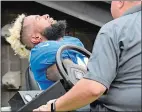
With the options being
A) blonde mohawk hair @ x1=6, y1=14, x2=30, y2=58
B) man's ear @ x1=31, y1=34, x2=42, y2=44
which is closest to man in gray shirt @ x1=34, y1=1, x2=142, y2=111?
man's ear @ x1=31, y1=34, x2=42, y2=44

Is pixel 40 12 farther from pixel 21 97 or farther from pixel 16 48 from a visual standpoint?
pixel 21 97

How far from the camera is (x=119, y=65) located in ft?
8.34

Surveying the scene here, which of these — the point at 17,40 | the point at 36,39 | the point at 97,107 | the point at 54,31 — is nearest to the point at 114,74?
the point at 97,107

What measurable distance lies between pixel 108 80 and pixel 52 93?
47 centimetres

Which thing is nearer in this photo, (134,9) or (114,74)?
(114,74)

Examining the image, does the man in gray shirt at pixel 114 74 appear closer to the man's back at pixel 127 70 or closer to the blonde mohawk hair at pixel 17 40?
the man's back at pixel 127 70

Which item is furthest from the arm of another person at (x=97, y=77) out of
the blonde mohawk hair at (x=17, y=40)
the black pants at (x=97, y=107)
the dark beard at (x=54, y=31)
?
the blonde mohawk hair at (x=17, y=40)

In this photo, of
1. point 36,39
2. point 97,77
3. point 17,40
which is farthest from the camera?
point 17,40

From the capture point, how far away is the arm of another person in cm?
249

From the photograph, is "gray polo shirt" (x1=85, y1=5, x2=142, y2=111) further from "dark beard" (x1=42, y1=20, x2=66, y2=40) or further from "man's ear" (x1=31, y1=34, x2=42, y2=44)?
"man's ear" (x1=31, y1=34, x2=42, y2=44)

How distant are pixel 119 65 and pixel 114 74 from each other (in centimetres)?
6

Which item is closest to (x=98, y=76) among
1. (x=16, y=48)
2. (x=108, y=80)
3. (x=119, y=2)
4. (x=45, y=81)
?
(x=108, y=80)

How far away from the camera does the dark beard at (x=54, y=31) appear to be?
4.24 m

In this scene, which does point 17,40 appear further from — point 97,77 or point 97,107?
point 97,77
